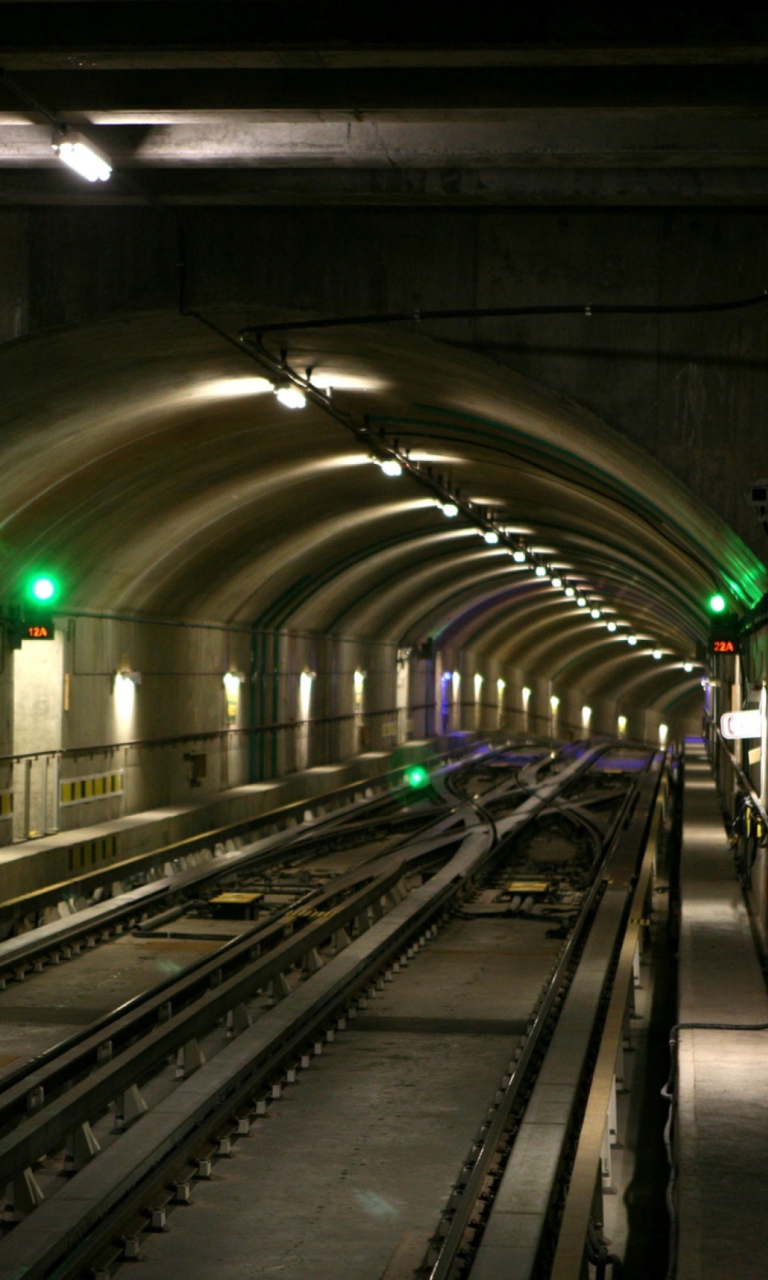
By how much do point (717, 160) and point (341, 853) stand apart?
1628 cm

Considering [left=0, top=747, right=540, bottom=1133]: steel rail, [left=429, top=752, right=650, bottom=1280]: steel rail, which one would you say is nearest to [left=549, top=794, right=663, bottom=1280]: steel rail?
[left=429, top=752, right=650, bottom=1280]: steel rail

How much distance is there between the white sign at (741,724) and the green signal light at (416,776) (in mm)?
21120

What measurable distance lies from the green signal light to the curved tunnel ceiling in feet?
16.8

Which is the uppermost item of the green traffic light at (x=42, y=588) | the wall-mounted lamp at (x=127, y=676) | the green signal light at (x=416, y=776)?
the green traffic light at (x=42, y=588)

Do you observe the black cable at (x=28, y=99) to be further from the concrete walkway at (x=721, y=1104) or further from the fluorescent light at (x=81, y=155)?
the concrete walkway at (x=721, y=1104)

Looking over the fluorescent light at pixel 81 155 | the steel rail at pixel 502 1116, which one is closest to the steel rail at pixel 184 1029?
the steel rail at pixel 502 1116

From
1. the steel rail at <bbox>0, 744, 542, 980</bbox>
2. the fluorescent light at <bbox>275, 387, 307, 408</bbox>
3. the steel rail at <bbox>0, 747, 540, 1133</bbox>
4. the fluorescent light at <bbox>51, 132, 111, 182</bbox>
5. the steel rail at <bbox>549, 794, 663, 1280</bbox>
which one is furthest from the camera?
the steel rail at <bbox>0, 744, 542, 980</bbox>

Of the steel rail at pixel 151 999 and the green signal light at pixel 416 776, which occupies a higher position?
the green signal light at pixel 416 776

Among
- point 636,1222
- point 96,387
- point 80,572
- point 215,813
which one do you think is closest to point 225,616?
point 215,813

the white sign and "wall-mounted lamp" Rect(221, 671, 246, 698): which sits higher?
"wall-mounted lamp" Rect(221, 671, 246, 698)

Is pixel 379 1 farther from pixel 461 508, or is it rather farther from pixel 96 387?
pixel 461 508

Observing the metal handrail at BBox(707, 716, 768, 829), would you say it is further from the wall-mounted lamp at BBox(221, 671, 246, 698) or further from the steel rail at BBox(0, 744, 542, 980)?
the wall-mounted lamp at BBox(221, 671, 246, 698)

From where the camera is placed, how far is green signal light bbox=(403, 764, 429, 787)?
35072mm

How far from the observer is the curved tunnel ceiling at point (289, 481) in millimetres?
11477
